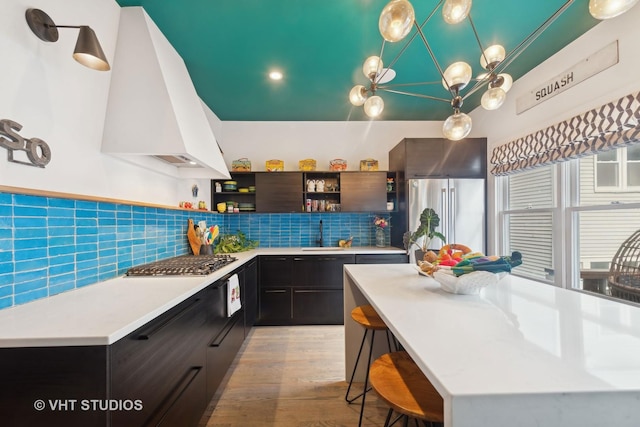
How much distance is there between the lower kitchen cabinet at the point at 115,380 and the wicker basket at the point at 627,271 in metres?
2.98

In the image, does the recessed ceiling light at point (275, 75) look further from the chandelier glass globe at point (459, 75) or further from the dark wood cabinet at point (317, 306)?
the dark wood cabinet at point (317, 306)

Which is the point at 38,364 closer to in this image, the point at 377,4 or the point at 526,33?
the point at 377,4

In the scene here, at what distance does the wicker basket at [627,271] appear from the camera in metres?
1.85

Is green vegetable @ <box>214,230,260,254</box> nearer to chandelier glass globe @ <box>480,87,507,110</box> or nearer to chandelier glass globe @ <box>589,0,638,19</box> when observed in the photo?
chandelier glass globe @ <box>480,87,507,110</box>

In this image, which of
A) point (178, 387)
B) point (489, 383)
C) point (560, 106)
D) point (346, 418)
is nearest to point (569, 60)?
point (560, 106)

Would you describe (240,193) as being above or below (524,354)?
above

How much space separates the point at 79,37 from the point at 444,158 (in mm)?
3368

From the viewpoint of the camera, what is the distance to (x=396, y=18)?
3.37 ft

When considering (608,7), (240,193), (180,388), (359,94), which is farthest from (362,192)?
(180,388)

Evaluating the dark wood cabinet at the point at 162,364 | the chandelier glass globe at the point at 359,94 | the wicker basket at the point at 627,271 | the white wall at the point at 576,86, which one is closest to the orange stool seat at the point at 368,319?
the dark wood cabinet at the point at 162,364

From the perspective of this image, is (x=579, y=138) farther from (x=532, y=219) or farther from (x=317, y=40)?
(x=317, y=40)

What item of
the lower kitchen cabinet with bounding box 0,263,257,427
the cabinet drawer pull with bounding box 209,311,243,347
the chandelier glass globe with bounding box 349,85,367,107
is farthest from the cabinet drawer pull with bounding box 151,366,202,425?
the chandelier glass globe with bounding box 349,85,367,107

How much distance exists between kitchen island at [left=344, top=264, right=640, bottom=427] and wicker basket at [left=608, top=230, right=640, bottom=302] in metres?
1.26

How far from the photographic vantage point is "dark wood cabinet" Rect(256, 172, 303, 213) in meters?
3.45
